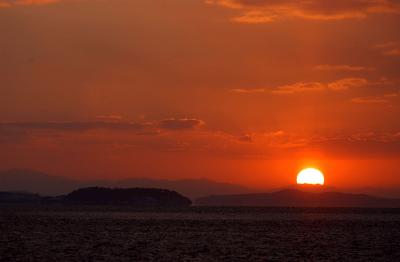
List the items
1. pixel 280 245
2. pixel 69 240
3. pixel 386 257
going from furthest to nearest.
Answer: pixel 69 240, pixel 280 245, pixel 386 257

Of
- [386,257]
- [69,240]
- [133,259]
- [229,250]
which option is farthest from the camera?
[69,240]

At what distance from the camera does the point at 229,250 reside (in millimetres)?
96938

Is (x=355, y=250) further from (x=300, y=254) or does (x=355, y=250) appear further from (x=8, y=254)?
(x=8, y=254)

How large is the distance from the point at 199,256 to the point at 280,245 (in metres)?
22.3

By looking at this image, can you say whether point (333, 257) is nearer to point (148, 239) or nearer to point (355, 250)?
point (355, 250)

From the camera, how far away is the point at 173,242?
110688 mm

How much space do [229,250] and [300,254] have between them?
10.2 metres

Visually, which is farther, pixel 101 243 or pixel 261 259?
pixel 101 243

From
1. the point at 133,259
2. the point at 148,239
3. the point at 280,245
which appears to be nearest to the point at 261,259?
the point at 133,259

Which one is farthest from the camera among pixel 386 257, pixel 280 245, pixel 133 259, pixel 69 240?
pixel 69 240

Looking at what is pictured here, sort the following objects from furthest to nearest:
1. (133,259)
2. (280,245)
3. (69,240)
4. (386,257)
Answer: (69,240) < (280,245) < (386,257) < (133,259)

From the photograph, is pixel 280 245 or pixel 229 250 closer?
pixel 229 250

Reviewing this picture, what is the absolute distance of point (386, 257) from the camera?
88.4m

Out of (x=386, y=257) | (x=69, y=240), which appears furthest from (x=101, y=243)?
(x=386, y=257)
